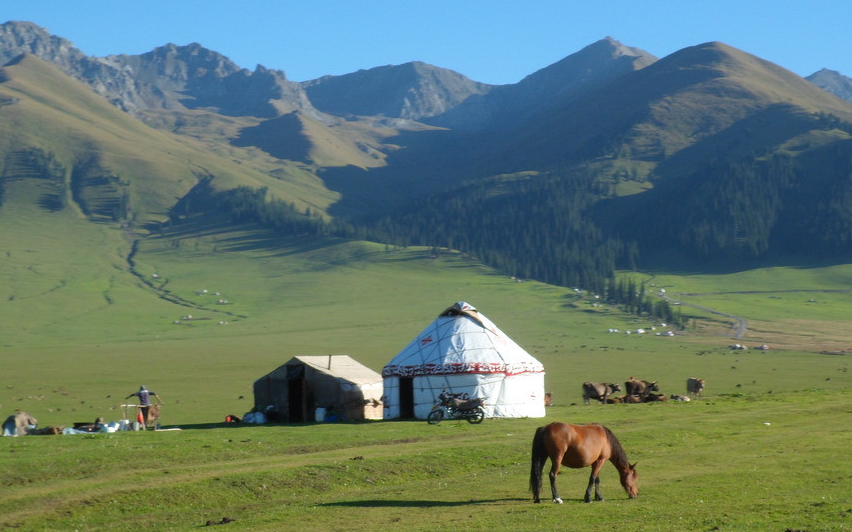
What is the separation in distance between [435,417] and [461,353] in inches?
125

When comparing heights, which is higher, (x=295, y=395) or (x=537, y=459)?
(x=537, y=459)

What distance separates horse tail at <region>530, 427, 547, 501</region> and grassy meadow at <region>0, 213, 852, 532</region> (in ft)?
1.97

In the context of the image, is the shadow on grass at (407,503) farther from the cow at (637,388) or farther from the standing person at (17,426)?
the cow at (637,388)

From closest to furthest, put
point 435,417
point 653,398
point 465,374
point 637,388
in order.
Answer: point 435,417
point 465,374
point 653,398
point 637,388

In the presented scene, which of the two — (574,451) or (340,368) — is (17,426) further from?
(574,451)

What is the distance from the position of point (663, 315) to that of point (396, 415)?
296 feet

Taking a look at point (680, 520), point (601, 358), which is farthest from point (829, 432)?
point (601, 358)

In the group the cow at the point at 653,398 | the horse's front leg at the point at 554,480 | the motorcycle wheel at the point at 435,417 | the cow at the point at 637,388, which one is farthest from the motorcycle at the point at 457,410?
the horse's front leg at the point at 554,480

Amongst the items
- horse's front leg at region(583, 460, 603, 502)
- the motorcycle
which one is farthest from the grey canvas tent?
horse's front leg at region(583, 460, 603, 502)

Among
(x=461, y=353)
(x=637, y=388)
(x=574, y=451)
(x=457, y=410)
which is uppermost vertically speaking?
(x=461, y=353)

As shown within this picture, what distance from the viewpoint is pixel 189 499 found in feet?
67.8

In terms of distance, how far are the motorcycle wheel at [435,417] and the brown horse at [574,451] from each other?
16.3m

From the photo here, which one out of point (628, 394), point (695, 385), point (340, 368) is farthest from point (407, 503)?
point (695, 385)

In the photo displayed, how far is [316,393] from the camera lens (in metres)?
38.8
